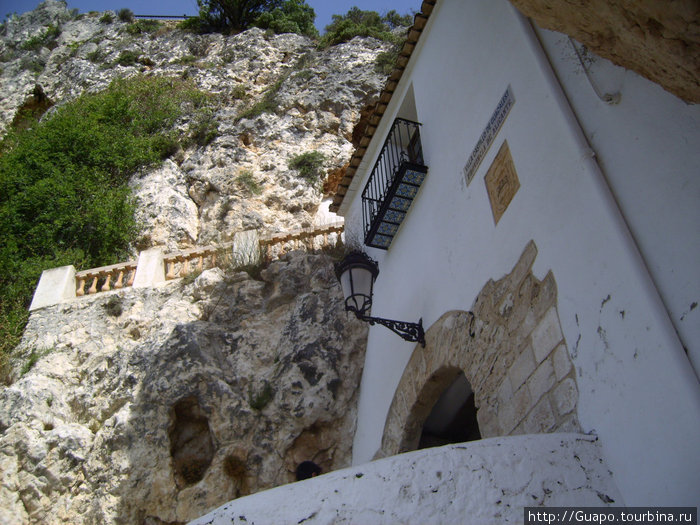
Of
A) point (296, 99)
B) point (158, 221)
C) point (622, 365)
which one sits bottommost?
point (622, 365)

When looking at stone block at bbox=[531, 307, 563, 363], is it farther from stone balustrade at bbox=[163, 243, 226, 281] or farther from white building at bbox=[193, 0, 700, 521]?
stone balustrade at bbox=[163, 243, 226, 281]

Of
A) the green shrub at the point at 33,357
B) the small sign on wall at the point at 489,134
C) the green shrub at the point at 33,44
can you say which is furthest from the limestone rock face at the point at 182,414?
the green shrub at the point at 33,44

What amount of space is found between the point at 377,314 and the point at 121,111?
50.0ft

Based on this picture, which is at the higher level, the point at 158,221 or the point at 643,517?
the point at 158,221

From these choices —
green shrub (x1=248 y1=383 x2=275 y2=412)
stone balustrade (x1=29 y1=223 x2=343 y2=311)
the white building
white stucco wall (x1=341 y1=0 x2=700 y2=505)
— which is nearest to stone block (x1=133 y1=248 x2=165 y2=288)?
stone balustrade (x1=29 y1=223 x2=343 y2=311)

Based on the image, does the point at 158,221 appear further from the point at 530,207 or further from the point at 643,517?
the point at 643,517

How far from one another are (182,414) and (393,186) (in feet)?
13.2

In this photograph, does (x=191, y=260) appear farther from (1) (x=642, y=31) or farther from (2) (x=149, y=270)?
(1) (x=642, y=31)

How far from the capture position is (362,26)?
872 inches

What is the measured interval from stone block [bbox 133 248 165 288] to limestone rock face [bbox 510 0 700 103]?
9.56 m

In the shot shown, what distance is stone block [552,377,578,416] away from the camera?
3.29 m

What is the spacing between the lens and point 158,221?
14.9 m

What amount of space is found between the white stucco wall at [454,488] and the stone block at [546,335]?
64 cm

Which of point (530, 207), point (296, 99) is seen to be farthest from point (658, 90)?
point (296, 99)
